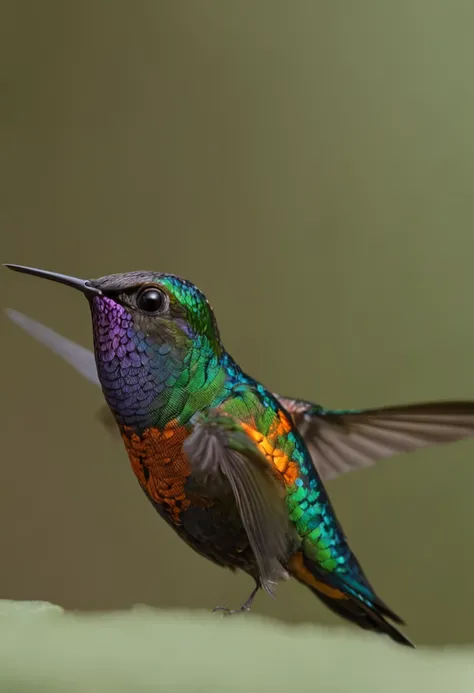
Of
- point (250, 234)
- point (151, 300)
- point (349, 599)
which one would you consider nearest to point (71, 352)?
point (151, 300)

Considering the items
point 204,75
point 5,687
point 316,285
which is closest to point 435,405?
point 5,687

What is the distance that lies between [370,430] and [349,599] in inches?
6.2

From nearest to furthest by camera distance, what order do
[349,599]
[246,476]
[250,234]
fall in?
[246,476], [349,599], [250,234]

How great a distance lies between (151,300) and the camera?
1.59 ft

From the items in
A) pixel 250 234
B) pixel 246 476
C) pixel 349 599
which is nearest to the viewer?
pixel 246 476

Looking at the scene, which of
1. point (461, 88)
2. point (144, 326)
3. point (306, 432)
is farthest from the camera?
point (461, 88)

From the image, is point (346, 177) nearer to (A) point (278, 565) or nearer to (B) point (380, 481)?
(B) point (380, 481)

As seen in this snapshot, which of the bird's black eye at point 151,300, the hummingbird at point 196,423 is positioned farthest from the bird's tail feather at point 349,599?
the bird's black eye at point 151,300

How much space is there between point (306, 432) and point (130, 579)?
3.40 ft

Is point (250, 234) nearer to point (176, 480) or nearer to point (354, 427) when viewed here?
point (354, 427)

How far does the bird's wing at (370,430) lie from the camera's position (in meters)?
0.57

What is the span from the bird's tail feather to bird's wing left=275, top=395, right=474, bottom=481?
5.1 inches

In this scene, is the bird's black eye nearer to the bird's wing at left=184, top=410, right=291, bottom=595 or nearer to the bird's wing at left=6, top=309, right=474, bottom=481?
the bird's wing at left=184, top=410, right=291, bottom=595

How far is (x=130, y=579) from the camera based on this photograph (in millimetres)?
1573
